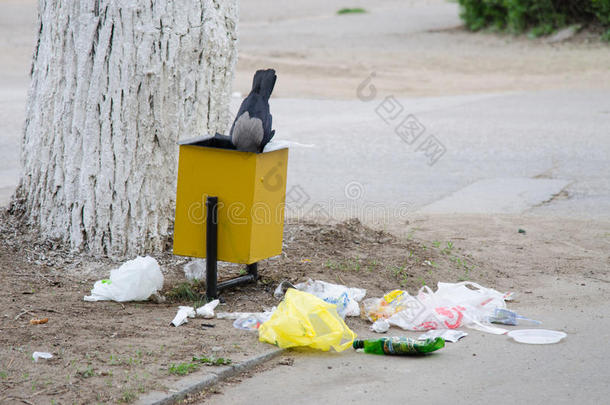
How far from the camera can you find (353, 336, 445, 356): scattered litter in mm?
4500

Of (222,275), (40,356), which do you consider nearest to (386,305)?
(222,275)

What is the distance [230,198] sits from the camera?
5.02 metres

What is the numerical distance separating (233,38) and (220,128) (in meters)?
0.72

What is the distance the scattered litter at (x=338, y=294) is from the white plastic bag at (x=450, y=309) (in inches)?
11.1

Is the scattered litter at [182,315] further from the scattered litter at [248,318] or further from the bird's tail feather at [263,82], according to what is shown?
the bird's tail feather at [263,82]

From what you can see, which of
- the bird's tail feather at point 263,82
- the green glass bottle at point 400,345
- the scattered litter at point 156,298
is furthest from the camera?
the scattered litter at point 156,298

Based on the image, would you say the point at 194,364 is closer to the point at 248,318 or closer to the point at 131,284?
the point at 248,318

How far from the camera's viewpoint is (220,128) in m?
6.30

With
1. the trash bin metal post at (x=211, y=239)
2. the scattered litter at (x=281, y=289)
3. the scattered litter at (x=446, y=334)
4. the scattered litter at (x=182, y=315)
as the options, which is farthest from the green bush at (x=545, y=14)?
the scattered litter at (x=182, y=315)

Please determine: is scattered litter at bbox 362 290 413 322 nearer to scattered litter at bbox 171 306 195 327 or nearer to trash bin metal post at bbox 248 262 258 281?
trash bin metal post at bbox 248 262 258 281

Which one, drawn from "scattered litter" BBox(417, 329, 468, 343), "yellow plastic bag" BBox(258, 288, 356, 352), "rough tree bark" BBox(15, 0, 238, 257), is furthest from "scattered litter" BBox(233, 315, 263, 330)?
"rough tree bark" BBox(15, 0, 238, 257)

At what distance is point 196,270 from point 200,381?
5.93 feet

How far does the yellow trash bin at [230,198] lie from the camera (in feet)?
16.3

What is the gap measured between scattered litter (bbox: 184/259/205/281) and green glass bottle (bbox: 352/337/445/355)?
61.3 inches
